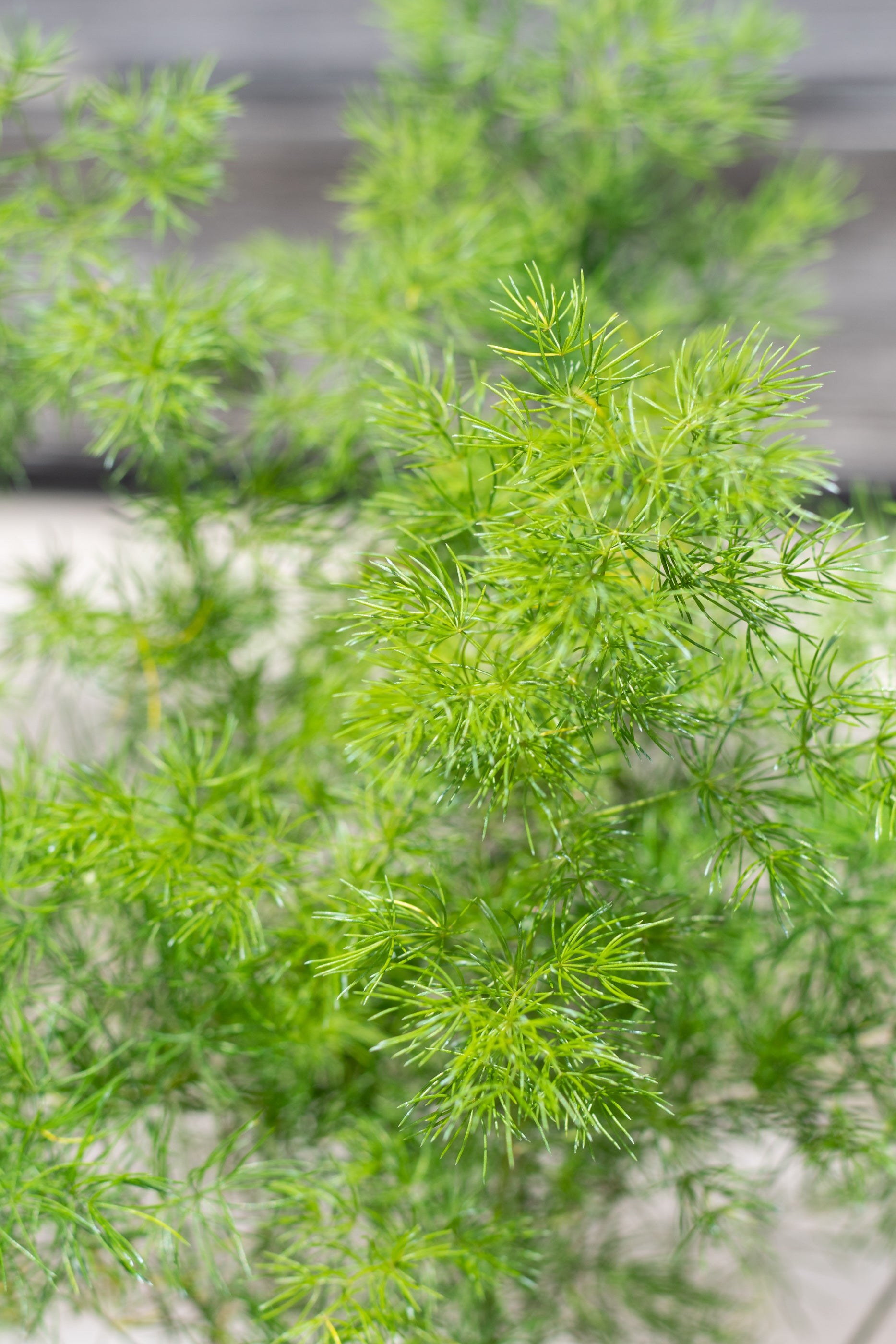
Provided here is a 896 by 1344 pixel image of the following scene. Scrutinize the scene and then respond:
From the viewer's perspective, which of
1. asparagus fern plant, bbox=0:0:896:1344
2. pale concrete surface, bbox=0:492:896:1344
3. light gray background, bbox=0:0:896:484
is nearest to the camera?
asparagus fern plant, bbox=0:0:896:1344

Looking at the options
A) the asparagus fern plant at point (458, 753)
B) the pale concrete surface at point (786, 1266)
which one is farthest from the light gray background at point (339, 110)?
the pale concrete surface at point (786, 1266)

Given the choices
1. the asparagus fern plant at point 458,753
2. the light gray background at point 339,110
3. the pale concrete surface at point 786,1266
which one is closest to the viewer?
the asparagus fern plant at point 458,753

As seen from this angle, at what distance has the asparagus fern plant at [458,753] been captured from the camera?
0.36 meters

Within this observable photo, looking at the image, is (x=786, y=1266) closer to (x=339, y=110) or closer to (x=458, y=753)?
(x=458, y=753)

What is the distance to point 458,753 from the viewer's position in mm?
365

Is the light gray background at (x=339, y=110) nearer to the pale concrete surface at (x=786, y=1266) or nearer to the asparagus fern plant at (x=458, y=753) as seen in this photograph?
the asparagus fern plant at (x=458, y=753)

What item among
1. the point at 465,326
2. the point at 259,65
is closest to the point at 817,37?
the point at 259,65

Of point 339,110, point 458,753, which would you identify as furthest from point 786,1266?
point 339,110

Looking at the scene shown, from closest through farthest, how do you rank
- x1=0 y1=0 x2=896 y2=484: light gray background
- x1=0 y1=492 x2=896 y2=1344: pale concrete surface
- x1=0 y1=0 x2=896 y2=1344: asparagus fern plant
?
x1=0 y1=0 x2=896 y2=1344: asparagus fern plant → x1=0 y1=492 x2=896 y2=1344: pale concrete surface → x1=0 y1=0 x2=896 y2=484: light gray background

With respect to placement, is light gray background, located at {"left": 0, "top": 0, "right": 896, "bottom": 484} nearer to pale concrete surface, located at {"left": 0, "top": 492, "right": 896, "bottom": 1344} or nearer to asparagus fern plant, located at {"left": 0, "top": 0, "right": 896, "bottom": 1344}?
asparagus fern plant, located at {"left": 0, "top": 0, "right": 896, "bottom": 1344}

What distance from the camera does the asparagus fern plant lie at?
36 cm

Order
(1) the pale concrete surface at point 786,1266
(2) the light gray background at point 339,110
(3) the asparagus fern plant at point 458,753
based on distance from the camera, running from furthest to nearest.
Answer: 1. (2) the light gray background at point 339,110
2. (1) the pale concrete surface at point 786,1266
3. (3) the asparagus fern plant at point 458,753

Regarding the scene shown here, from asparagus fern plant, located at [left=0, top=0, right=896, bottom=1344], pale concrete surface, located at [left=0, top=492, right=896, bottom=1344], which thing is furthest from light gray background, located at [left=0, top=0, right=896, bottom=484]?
pale concrete surface, located at [left=0, top=492, right=896, bottom=1344]

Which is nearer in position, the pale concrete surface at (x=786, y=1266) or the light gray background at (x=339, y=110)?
the pale concrete surface at (x=786, y=1266)
